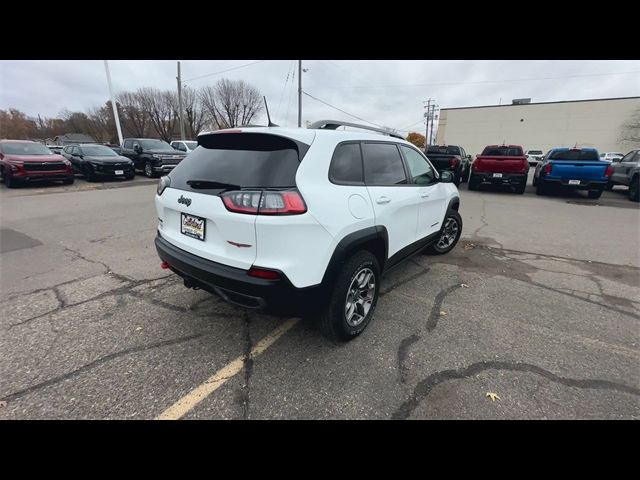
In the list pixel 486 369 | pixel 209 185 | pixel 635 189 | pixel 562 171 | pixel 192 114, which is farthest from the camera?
pixel 192 114

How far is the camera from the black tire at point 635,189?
36.0 ft

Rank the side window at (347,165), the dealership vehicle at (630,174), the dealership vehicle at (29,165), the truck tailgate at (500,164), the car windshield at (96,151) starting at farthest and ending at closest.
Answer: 1. the car windshield at (96,151)
2. the truck tailgate at (500,164)
3. the dealership vehicle at (630,174)
4. the dealership vehicle at (29,165)
5. the side window at (347,165)

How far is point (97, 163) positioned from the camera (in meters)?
13.1

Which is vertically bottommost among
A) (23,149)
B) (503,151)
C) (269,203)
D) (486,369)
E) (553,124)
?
(486,369)

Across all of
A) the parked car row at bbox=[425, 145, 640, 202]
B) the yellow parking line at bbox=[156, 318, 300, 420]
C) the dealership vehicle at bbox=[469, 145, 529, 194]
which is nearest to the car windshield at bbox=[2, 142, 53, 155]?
the yellow parking line at bbox=[156, 318, 300, 420]

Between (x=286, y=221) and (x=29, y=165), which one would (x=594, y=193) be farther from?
(x=29, y=165)

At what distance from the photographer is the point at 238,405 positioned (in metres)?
2.04

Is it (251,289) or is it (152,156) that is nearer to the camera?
(251,289)

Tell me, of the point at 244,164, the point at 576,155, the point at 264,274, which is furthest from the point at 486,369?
the point at 576,155

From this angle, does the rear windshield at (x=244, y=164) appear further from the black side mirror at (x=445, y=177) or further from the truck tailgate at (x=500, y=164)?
the truck tailgate at (x=500, y=164)

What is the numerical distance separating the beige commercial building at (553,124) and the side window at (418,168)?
191 feet

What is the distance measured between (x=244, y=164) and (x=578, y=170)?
42.4 ft

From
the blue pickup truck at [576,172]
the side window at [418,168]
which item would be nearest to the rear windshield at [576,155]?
the blue pickup truck at [576,172]
